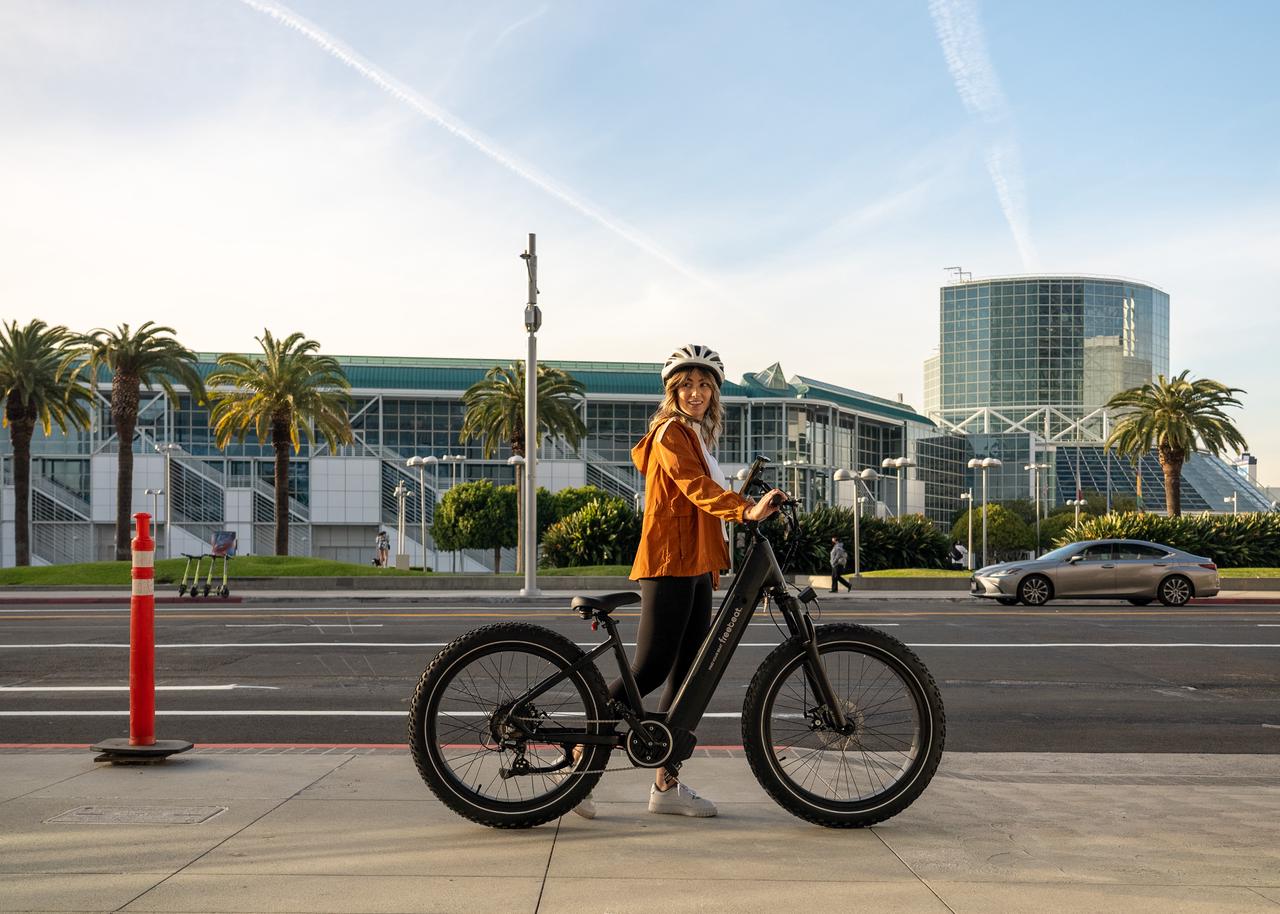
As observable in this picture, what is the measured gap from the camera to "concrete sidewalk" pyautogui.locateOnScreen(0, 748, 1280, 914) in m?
3.82

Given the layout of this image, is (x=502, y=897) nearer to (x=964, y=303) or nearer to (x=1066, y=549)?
(x=1066, y=549)

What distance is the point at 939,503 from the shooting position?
118 meters

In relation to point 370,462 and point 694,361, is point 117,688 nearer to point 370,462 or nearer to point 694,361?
point 694,361

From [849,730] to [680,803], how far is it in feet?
2.57

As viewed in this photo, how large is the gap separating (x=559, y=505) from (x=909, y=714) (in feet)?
172

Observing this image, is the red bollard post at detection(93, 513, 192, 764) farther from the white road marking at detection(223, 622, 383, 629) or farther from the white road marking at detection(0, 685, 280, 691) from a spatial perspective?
the white road marking at detection(223, 622, 383, 629)

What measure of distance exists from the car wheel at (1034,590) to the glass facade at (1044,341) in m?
165

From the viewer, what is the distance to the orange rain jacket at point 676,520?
16.2ft

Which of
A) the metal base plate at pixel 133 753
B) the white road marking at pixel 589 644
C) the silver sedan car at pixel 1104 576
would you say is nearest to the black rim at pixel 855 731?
the metal base plate at pixel 133 753

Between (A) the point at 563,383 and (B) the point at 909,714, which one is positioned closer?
(B) the point at 909,714

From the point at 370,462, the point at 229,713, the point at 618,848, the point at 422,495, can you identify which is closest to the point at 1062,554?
the point at 229,713

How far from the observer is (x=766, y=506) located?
14.7 ft

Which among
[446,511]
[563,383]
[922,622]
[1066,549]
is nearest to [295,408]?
[563,383]

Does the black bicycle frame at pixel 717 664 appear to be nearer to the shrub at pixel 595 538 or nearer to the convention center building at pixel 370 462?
the shrub at pixel 595 538
